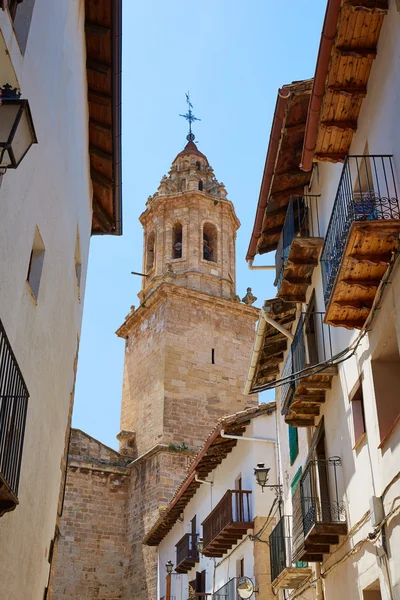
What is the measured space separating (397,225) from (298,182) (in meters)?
5.77

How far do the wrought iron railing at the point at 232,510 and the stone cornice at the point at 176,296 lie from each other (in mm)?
14641

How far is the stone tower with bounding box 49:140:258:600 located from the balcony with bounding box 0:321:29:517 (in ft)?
66.9

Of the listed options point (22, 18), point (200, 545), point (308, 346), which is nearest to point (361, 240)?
point (22, 18)

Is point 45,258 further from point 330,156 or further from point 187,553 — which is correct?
point 187,553

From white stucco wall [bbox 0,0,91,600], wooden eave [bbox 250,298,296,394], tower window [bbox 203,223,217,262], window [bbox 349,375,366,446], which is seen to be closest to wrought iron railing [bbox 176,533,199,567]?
wooden eave [bbox 250,298,296,394]

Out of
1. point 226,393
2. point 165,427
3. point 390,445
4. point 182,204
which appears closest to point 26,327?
point 390,445

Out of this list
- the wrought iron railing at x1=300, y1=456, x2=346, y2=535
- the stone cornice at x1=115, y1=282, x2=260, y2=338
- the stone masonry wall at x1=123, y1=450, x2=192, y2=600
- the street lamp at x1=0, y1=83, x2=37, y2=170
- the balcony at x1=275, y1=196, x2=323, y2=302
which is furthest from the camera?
the stone cornice at x1=115, y1=282, x2=260, y2=338

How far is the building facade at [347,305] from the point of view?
8383 millimetres

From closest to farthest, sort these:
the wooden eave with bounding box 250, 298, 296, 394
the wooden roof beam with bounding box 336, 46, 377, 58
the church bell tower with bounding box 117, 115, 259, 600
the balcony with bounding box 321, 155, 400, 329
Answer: the balcony with bounding box 321, 155, 400, 329, the wooden roof beam with bounding box 336, 46, 377, 58, the wooden eave with bounding box 250, 298, 296, 394, the church bell tower with bounding box 117, 115, 259, 600

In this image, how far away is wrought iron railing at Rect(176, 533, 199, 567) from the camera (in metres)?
21.4

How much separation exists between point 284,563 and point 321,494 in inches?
151

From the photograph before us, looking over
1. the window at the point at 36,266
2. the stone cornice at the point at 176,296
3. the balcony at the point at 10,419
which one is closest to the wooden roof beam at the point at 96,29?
the window at the point at 36,266

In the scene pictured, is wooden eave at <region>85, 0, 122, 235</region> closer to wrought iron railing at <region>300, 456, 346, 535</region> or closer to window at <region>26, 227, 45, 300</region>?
window at <region>26, 227, 45, 300</region>

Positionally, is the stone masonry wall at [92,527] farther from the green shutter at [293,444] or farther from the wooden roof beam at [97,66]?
the wooden roof beam at [97,66]
